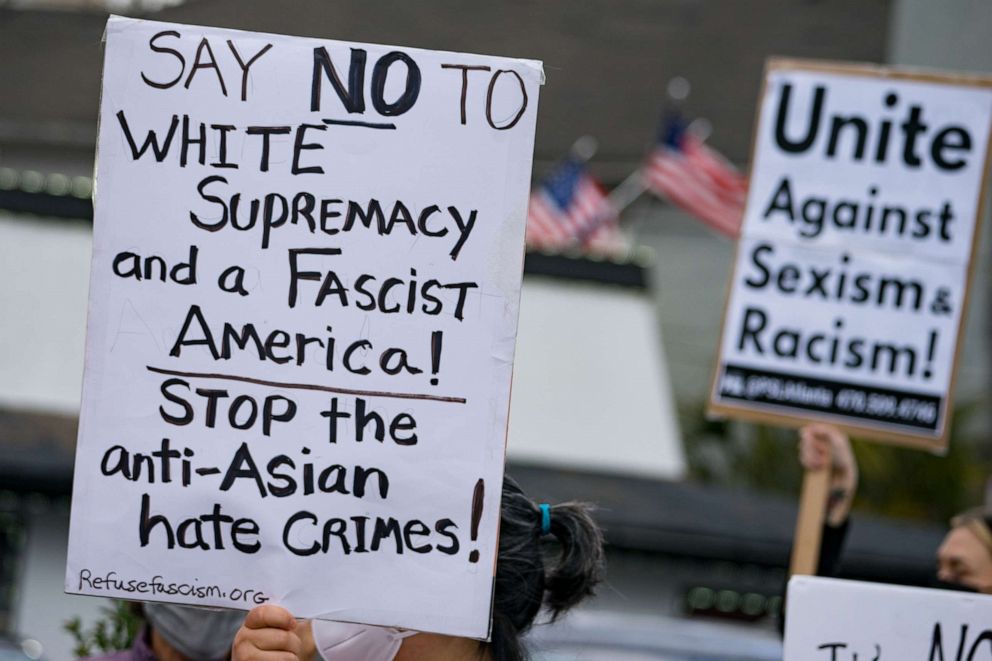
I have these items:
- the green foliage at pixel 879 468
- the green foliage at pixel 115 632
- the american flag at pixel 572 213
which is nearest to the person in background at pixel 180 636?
the green foliage at pixel 115 632

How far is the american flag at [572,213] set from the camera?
14.2 meters

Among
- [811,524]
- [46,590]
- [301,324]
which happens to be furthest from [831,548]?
[46,590]

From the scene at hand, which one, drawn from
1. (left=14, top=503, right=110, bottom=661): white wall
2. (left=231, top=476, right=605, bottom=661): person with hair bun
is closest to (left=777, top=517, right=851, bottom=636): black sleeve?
(left=231, top=476, right=605, bottom=661): person with hair bun

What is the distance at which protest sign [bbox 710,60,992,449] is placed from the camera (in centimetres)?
473

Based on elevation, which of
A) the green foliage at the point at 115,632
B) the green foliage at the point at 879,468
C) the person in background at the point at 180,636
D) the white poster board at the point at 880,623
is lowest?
the green foliage at the point at 879,468

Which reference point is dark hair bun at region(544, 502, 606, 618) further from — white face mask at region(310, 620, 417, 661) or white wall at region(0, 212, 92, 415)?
white wall at region(0, 212, 92, 415)

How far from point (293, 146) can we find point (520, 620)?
0.97 m

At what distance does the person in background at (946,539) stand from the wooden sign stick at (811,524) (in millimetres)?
57

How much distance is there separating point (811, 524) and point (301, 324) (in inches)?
78.9

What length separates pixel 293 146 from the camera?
8.71ft

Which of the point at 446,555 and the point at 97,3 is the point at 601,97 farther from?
the point at 446,555

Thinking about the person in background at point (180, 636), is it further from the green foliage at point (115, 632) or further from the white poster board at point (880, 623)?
the white poster board at point (880, 623)

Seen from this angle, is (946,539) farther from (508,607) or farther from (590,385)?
(590,385)

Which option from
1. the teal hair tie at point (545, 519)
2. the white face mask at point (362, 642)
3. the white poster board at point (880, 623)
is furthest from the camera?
the white poster board at point (880, 623)
